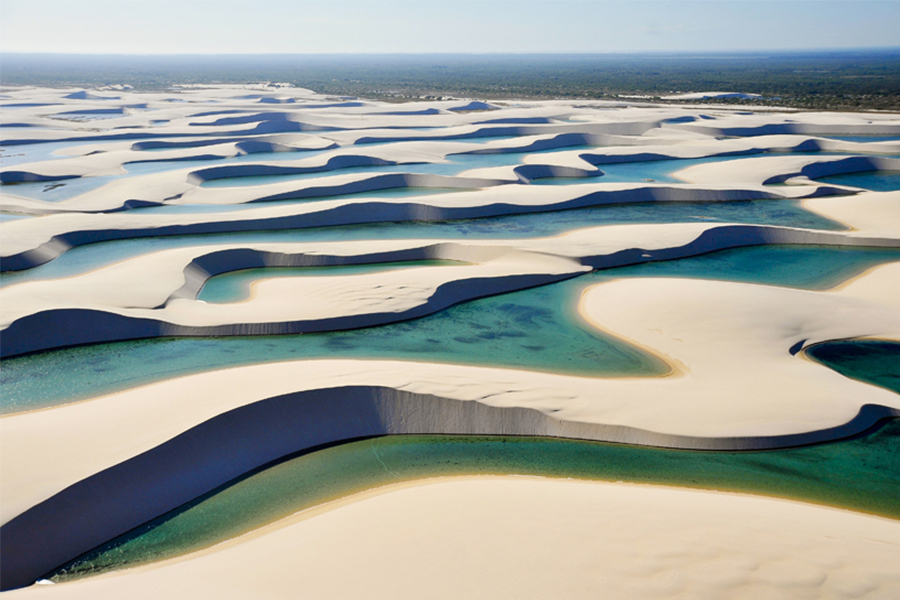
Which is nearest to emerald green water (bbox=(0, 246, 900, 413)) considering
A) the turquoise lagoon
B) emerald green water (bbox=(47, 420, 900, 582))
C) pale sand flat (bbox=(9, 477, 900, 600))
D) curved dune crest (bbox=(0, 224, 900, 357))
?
curved dune crest (bbox=(0, 224, 900, 357))

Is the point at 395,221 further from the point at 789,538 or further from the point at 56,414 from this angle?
the point at 789,538

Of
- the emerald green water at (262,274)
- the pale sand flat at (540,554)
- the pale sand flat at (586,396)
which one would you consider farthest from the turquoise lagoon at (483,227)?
the pale sand flat at (540,554)

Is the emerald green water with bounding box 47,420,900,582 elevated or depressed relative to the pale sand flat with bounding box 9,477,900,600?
depressed

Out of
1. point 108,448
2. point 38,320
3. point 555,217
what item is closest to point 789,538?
point 108,448

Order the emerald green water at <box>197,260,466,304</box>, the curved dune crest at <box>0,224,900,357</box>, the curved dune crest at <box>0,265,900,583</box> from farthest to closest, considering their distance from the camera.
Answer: the emerald green water at <box>197,260,466,304</box>
the curved dune crest at <box>0,224,900,357</box>
the curved dune crest at <box>0,265,900,583</box>

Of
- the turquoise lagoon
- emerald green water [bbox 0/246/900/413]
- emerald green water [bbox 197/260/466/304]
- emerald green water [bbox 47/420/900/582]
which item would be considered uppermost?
the turquoise lagoon

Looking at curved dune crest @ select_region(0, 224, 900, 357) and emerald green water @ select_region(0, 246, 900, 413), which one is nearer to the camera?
emerald green water @ select_region(0, 246, 900, 413)

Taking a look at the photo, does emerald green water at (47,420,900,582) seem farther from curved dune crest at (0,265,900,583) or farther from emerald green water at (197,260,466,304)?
emerald green water at (197,260,466,304)
